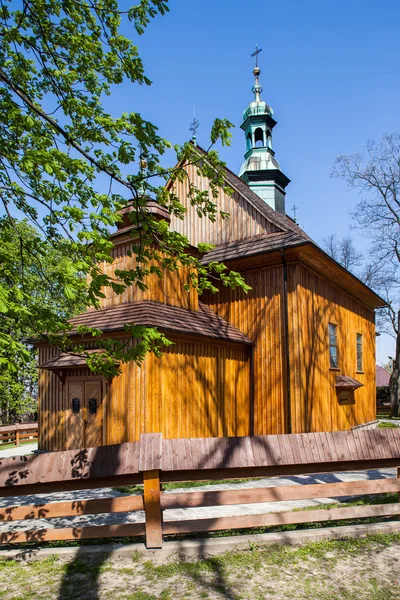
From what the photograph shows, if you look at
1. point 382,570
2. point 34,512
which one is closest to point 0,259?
point 34,512

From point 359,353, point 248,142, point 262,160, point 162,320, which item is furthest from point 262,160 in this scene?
point 162,320

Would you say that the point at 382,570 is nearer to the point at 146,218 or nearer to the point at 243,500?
the point at 243,500

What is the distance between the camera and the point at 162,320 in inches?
423

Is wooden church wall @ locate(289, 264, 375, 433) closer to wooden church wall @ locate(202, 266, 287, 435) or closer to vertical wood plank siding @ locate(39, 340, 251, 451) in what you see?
wooden church wall @ locate(202, 266, 287, 435)

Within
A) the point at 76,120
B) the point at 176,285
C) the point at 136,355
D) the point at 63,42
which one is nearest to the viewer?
the point at 136,355

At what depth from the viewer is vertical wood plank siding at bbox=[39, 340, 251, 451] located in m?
10.3

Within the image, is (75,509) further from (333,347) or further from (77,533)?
(333,347)

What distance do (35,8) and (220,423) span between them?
9910mm

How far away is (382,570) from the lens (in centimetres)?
473

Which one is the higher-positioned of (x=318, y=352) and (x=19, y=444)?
(x=318, y=352)

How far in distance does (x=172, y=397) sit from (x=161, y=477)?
5.59 metres

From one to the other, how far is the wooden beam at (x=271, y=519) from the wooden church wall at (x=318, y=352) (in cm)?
626

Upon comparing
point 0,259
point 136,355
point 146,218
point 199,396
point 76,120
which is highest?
point 76,120

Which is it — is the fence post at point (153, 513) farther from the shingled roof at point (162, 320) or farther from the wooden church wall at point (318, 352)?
the wooden church wall at point (318, 352)
